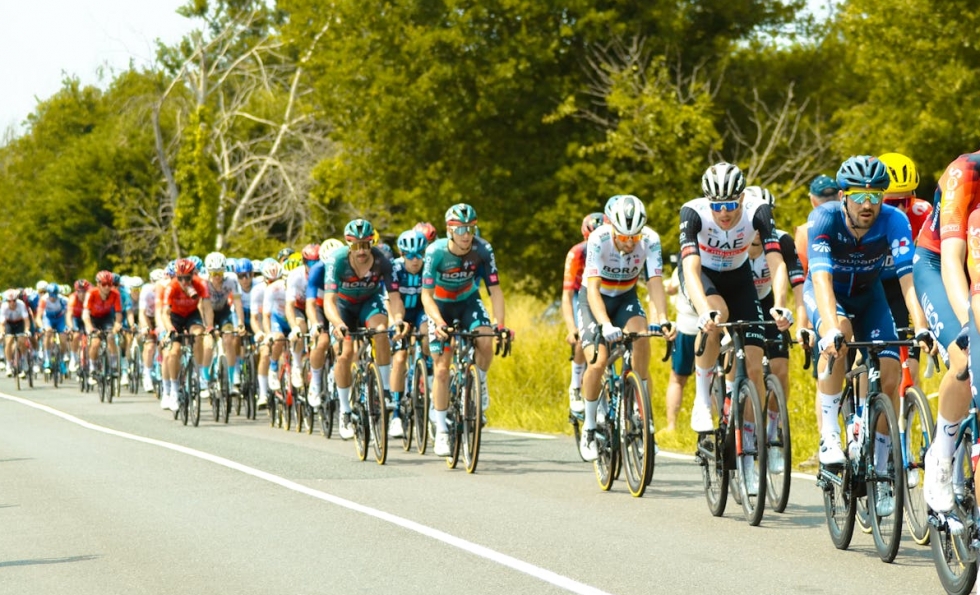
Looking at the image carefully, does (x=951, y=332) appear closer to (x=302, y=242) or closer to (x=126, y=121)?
(x=302, y=242)

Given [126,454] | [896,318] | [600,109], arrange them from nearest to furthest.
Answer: [896,318]
[126,454]
[600,109]

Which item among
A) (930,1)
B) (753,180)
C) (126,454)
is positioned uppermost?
(930,1)

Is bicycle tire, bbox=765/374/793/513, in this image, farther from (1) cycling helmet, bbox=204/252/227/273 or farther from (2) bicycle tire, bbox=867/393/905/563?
(1) cycling helmet, bbox=204/252/227/273

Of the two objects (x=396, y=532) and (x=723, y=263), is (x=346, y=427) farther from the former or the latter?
(x=723, y=263)

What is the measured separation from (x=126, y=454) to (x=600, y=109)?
19431 millimetres

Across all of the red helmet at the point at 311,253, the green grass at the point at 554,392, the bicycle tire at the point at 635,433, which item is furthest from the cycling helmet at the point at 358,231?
the bicycle tire at the point at 635,433

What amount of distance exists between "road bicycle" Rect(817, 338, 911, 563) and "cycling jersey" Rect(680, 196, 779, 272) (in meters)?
1.88

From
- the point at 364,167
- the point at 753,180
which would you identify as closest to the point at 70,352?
the point at 364,167

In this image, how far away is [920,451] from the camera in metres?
7.41

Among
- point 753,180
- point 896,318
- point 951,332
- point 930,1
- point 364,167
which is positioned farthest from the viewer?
point 364,167

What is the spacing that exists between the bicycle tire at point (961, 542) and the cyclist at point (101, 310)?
21.8m

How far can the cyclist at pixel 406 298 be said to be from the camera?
14.0 m

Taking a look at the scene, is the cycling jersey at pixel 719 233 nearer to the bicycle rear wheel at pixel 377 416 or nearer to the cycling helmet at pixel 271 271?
the bicycle rear wheel at pixel 377 416

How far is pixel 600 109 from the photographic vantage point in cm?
3231
